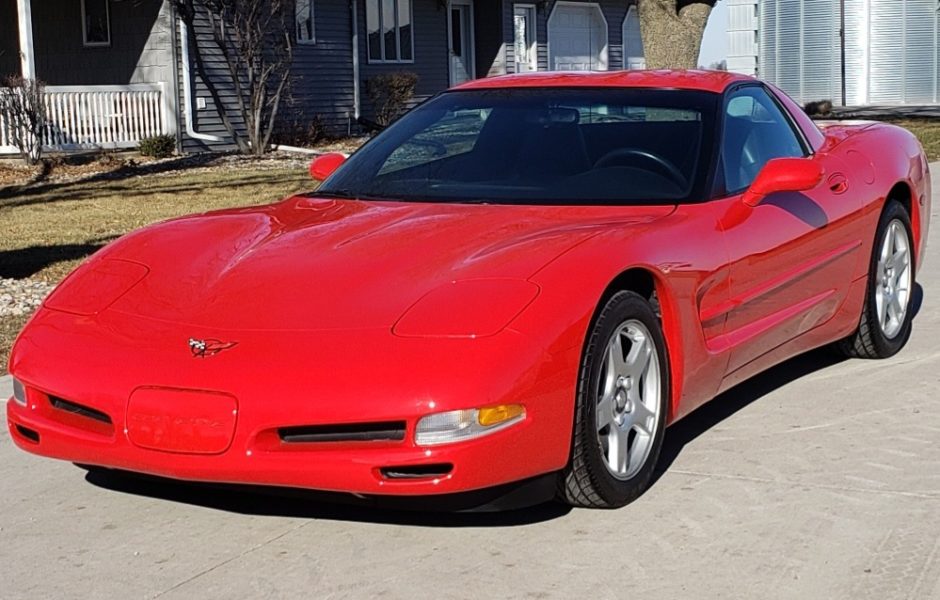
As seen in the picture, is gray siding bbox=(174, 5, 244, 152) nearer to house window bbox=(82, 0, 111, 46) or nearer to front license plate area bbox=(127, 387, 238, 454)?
house window bbox=(82, 0, 111, 46)

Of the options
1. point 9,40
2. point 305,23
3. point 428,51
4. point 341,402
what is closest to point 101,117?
point 9,40

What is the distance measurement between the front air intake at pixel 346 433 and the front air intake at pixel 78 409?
596 millimetres

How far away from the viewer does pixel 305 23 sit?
84.5 ft

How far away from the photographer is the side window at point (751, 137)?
5473 mm

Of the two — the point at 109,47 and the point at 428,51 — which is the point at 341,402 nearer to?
the point at 109,47

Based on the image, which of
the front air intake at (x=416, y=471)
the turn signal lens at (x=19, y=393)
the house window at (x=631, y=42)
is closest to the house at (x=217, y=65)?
the house window at (x=631, y=42)

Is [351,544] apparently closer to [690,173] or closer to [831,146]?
[690,173]

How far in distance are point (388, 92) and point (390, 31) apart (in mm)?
1925

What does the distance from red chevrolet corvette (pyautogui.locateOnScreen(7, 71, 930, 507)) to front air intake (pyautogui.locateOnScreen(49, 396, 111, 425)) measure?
1 centimetres

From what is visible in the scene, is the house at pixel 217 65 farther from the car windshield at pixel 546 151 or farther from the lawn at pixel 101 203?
the car windshield at pixel 546 151

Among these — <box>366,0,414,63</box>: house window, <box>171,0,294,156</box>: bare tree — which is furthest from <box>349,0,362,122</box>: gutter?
<box>171,0,294,156</box>: bare tree

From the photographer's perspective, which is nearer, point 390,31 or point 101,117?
point 101,117

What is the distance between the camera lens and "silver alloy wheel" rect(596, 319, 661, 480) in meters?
4.38

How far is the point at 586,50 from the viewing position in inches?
1374
